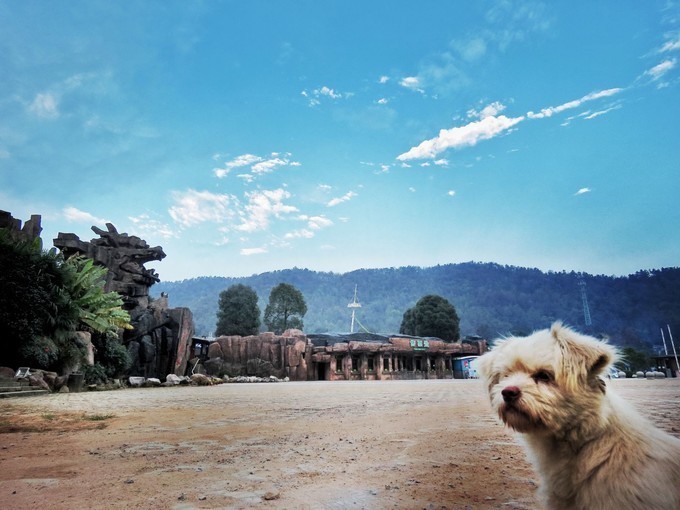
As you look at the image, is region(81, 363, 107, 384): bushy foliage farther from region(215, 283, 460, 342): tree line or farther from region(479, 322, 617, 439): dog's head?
region(215, 283, 460, 342): tree line

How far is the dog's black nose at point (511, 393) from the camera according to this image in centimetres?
199

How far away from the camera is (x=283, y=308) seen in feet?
218

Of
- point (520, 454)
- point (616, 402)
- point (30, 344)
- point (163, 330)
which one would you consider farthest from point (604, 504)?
point (163, 330)

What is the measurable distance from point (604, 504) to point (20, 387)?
14.4 m

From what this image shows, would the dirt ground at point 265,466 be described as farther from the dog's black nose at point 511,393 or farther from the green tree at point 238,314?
the green tree at point 238,314

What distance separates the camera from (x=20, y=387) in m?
11.2

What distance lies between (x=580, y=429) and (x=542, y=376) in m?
0.29

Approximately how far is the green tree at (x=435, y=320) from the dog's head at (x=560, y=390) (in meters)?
64.3

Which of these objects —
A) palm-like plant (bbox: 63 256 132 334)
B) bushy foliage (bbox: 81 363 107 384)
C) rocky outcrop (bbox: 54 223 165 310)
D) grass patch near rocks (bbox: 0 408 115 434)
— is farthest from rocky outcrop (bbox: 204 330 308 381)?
grass patch near rocks (bbox: 0 408 115 434)

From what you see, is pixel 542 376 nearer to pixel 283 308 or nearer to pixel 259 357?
pixel 259 357

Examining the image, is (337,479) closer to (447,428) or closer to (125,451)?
(125,451)

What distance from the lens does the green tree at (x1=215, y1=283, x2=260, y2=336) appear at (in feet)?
183

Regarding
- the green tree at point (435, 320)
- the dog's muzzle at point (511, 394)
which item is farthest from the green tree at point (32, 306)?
the green tree at point (435, 320)

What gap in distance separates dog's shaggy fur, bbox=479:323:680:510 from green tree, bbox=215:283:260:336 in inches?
2202
